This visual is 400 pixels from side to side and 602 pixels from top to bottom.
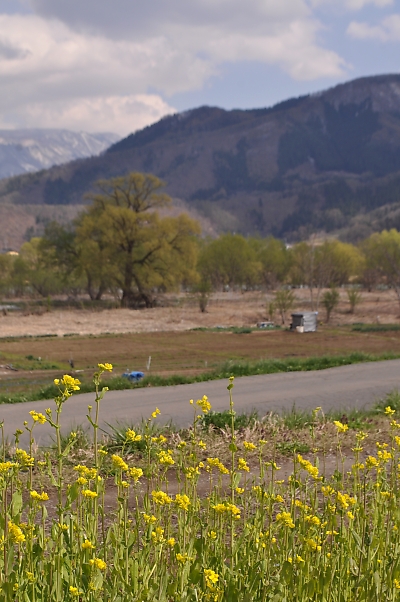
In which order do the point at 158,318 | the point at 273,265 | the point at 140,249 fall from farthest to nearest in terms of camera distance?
the point at 273,265, the point at 140,249, the point at 158,318

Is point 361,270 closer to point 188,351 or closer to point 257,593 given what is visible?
point 188,351

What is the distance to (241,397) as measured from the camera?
10727 mm

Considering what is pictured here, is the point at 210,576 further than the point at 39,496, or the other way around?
the point at 39,496

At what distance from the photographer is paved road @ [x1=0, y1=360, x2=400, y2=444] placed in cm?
935

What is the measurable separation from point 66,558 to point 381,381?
32.8 feet

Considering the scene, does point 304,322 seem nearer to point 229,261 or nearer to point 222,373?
point 222,373

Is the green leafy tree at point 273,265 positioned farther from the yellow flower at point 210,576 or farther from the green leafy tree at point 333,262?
the yellow flower at point 210,576

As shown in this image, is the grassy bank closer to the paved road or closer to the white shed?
the paved road

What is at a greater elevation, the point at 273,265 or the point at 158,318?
the point at 273,265

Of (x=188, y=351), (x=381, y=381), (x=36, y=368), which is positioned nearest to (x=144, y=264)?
(x=188, y=351)

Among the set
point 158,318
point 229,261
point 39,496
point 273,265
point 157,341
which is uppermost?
point 229,261

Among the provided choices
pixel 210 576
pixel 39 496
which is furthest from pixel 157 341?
pixel 210 576

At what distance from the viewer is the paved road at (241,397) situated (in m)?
9.35

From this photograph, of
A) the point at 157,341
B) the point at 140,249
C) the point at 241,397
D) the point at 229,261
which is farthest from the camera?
the point at 229,261
